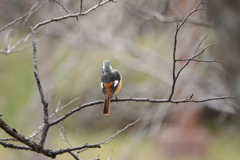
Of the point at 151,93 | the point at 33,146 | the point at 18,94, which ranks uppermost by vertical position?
the point at 18,94

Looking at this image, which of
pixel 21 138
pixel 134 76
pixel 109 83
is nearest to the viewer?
pixel 21 138

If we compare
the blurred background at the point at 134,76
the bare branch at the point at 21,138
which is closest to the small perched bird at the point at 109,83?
the blurred background at the point at 134,76

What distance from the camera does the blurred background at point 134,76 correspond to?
7.89m

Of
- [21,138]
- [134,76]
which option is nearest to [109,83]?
[21,138]

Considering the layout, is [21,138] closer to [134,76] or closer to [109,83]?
[109,83]

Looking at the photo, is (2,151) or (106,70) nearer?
(106,70)

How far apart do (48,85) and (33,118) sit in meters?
1.73

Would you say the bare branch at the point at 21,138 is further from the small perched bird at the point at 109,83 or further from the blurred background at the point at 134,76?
the small perched bird at the point at 109,83

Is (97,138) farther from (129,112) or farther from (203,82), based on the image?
(203,82)

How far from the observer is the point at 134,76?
44.3ft

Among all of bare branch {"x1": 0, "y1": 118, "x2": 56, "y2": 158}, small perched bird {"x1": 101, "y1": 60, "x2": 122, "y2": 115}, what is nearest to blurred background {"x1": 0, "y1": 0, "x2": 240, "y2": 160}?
small perched bird {"x1": 101, "y1": 60, "x2": 122, "y2": 115}

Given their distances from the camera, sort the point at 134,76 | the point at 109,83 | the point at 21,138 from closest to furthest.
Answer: the point at 21,138
the point at 109,83
the point at 134,76

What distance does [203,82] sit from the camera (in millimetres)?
8469

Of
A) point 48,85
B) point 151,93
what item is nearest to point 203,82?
point 151,93
